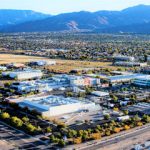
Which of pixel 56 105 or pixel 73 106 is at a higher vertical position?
pixel 56 105

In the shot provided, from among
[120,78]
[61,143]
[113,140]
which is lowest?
[113,140]

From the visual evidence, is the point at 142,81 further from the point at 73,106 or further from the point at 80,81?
the point at 73,106

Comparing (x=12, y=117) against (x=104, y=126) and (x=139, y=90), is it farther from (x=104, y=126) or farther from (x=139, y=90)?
(x=139, y=90)

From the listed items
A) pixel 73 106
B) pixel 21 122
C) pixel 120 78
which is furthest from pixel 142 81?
pixel 21 122

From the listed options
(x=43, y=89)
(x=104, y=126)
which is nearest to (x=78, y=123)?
(x=104, y=126)

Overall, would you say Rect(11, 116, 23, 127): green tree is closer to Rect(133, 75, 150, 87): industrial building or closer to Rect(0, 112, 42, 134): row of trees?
Rect(0, 112, 42, 134): row of trees

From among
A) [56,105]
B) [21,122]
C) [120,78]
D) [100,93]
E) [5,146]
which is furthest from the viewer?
[120,78]

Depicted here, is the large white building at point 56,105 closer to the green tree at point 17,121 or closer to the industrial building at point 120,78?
the green tree at point 17,121
